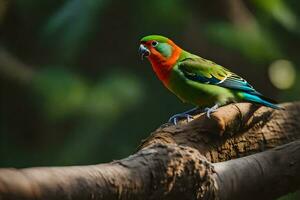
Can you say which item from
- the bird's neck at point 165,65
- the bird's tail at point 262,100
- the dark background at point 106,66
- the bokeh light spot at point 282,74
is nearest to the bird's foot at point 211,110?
the bird's tail at point 262,100

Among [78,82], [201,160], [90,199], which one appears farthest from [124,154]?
[90,199]

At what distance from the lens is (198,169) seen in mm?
1990

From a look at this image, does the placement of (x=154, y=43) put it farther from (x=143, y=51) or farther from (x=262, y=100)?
(x=262, y=100)

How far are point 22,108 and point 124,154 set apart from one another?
92cm

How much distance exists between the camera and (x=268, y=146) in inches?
103

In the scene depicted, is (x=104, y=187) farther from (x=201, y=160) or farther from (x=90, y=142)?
(x=90, y=142)

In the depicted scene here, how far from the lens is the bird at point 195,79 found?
2.74 metres

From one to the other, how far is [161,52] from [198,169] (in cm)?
81

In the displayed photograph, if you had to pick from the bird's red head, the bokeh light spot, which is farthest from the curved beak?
the bokeh light spot

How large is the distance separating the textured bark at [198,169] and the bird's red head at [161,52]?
32 centimetres

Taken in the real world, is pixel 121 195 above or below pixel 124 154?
above

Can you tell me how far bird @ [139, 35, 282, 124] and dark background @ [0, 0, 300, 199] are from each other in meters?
1.14

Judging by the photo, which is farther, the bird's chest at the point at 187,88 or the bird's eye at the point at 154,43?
the bird's chest at the point at 187,88

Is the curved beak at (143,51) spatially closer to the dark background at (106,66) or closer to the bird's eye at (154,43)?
the bird's eye at (154,43)
